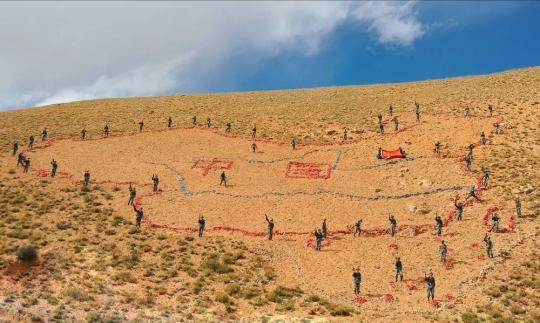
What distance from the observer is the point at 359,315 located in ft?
93.9

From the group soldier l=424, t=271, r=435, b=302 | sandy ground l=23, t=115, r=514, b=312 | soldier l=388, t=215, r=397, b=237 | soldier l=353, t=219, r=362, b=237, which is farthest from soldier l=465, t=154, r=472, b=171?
soldier l=424, t=271, r=435, b=302

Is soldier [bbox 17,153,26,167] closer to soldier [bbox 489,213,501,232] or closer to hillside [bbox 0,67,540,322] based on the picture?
hillside [bbox 0,67,540,322]

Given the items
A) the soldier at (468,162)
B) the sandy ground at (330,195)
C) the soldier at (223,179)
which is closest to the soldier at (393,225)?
the sandy ground at (330,195)

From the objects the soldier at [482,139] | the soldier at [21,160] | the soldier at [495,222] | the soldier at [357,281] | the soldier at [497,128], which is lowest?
the soldier at [357,281]

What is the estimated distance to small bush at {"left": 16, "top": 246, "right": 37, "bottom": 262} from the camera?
103 ft

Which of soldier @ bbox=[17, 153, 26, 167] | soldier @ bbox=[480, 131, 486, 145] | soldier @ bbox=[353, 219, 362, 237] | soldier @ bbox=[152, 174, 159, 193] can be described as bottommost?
soldier @ bbox=[353, 219, 362, 237]

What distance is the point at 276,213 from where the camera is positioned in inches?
1734

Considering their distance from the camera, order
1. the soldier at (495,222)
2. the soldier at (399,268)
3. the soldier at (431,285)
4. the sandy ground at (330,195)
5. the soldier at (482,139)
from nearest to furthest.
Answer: the soldier at (431,285) < the soldier at (399,268) < the sandy ground at (330,195) < the soldier at (495,222) < the soldier at (482,139)

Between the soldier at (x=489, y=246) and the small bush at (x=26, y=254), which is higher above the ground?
the soldier at (x=489, y=246)

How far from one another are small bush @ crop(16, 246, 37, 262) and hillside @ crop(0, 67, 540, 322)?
30.3 inches

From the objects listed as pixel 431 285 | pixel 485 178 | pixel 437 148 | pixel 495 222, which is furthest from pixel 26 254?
pixel 437 148

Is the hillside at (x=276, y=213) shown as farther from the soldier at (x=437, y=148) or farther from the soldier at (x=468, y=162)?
the soldier at (x=437, y=148)

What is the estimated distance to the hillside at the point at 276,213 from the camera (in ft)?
96.3

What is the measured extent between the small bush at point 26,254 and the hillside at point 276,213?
769mm
